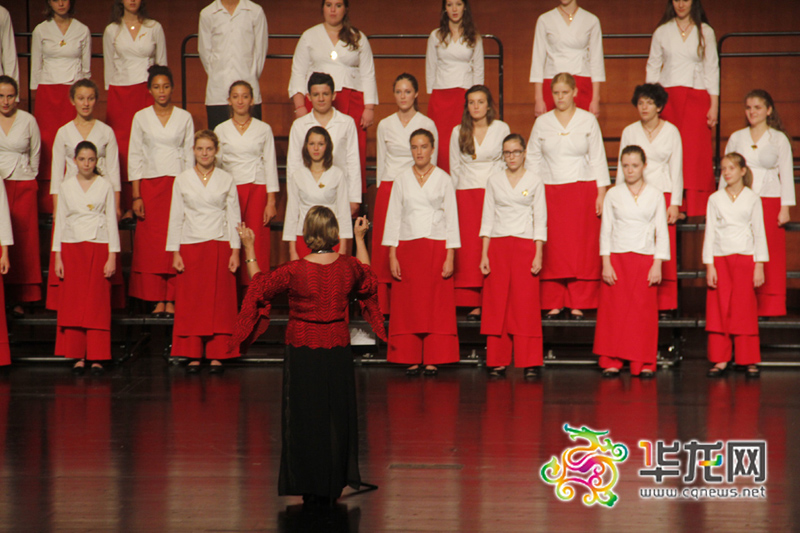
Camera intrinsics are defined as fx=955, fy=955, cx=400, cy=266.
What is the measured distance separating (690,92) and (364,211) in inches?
88.1

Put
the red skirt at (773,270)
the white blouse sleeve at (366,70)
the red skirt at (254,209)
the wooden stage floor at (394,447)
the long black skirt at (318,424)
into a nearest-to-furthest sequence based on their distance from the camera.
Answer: the wooden stage floor at (394,447)
the long black skirt at (318,424)
the red skirt at (773,270)
the red skirt at (254,209)
the white blouse sleeve at (366,70)

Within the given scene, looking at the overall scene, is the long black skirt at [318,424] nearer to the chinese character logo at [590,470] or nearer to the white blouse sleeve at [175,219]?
the chinese character logo at [590,470]

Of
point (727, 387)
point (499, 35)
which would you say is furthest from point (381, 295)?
point (499, 35)

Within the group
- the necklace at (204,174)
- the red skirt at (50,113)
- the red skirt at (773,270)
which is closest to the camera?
the necklace at (204,174)

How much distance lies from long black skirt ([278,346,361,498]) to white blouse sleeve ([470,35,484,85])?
3.14 m

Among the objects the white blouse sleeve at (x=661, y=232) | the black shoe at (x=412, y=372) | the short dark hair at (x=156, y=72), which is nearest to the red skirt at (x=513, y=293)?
the black shoe at (x=412, y=372)

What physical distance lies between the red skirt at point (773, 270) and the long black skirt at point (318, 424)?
3311mm

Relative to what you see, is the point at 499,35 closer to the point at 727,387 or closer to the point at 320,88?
the point at 320,88

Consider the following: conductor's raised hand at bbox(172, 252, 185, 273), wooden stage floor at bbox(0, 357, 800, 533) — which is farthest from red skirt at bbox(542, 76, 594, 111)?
conductor's raised hand at bbox(172, 252, 185, 273)

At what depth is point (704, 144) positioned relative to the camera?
20.1 feet

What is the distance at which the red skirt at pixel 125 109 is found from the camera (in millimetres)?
6375

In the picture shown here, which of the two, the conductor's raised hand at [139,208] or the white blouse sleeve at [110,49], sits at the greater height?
the white blouse sleeve at [110,49]

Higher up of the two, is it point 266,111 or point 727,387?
point 266,111

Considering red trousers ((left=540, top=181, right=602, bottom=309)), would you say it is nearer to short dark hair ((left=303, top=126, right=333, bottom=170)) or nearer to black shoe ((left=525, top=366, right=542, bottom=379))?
black shoe ((left=525, top=366, right=542, bottom=379))
